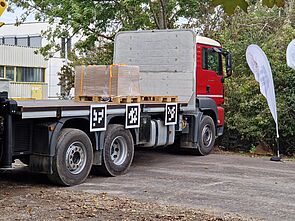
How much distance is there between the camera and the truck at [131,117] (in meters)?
8.42

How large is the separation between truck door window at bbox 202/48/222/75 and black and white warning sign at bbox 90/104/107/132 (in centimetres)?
431

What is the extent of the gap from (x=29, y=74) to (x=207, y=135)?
3674 cm

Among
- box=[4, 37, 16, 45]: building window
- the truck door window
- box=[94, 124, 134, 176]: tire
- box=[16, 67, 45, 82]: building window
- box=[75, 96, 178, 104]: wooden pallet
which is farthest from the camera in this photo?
box=[4, 37, 16, 45]: building window

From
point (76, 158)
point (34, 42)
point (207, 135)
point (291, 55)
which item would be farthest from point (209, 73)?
point (34, 42)

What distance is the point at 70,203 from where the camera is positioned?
7.54 m

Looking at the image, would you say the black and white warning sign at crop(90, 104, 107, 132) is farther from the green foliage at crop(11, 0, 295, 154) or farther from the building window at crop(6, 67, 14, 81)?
the building window at crop(6, 67, 14, 81)

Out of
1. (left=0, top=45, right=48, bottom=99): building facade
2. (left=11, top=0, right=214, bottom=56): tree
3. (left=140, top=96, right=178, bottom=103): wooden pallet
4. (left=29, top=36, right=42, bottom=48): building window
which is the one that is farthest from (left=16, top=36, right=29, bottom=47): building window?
(left=140, top=96, right=178, bottom=103): wooden pallet

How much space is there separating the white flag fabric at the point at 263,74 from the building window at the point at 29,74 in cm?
3651

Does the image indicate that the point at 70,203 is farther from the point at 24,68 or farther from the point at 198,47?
the point at 24,68

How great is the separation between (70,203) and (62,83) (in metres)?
16.6

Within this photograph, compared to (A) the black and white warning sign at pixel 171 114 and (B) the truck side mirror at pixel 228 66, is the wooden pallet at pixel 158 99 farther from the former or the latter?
(B) the truck side mirror at pixel 228 66

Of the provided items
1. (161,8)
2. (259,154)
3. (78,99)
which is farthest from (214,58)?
(161,8)

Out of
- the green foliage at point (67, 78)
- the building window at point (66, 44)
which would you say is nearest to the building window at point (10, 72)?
the green foliage at point (67, 78)

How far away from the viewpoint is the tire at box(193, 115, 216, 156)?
1318cm
